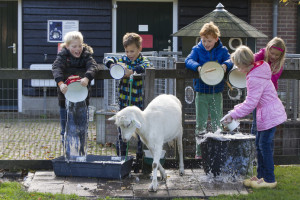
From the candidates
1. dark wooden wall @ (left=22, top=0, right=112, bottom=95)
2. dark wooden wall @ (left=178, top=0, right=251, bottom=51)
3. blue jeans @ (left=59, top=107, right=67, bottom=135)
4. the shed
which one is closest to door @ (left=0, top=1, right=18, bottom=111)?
dark wooden wall @ (left=22, top=0, right=112, bottom=95)

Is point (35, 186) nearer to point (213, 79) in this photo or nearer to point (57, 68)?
point (57, 68)

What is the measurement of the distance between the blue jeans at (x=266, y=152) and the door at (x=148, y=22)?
780cm

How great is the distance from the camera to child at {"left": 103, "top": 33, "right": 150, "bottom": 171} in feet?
21.2

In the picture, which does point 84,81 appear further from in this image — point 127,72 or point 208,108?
point 208,108


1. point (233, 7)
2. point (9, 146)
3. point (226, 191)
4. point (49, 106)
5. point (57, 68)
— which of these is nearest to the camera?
point (226, 191)

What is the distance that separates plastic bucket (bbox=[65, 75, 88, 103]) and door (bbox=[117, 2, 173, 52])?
23.4 feet

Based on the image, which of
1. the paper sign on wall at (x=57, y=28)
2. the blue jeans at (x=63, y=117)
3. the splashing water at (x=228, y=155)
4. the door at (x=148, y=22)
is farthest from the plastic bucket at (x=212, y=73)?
the paper sign on wall at (x=57, y=28)

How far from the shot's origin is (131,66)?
6566 mm

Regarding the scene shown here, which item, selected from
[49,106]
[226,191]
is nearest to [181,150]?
[226,191]

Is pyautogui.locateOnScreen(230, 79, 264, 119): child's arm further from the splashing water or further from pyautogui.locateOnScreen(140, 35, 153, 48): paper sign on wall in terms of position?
pyautogui.locateOnScreen(140, 35, 153, 48): paper sign on wall

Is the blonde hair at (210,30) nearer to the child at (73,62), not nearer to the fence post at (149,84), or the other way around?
the fence post at (149,84)

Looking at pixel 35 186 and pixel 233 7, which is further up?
pixel 233 7

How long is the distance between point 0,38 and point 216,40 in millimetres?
8261

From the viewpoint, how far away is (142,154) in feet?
22.0
